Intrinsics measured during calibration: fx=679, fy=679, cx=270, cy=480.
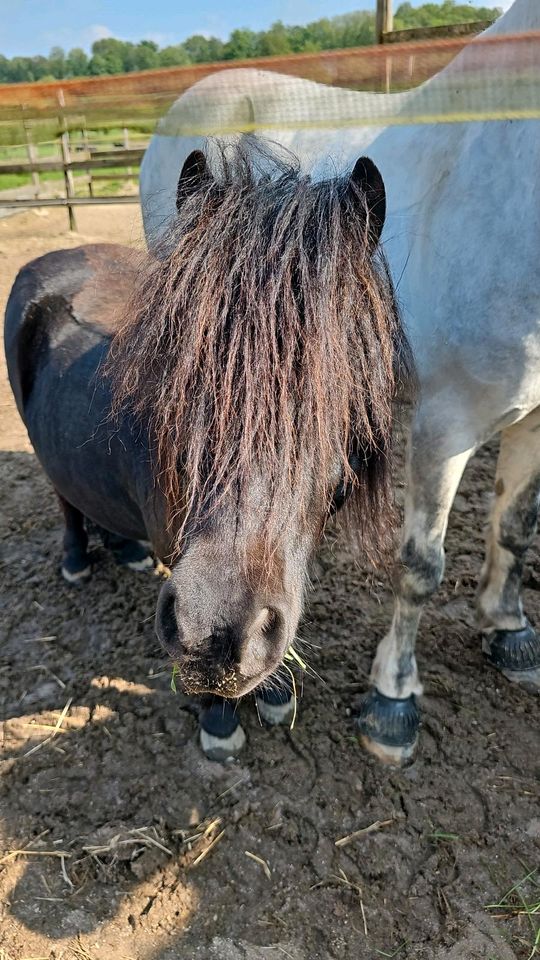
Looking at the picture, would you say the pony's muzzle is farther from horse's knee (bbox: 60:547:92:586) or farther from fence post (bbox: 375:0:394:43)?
fence post (bbox: 375:0:394:43)

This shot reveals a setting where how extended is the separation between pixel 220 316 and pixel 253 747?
1.48 meters

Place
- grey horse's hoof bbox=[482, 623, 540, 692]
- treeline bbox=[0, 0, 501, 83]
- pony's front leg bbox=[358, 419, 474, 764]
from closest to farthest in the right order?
1. treeline bbox=[0, 0, 501, 83]
2. pony's front leg bbox=[358, 419, 474, 764]
3. grey horse's hoof bbox=[482, 623, 540, 692]

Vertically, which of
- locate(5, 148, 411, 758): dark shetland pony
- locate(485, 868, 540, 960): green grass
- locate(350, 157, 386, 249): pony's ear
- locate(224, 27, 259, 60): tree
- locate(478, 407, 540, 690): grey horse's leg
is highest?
locate(224, 27, 259, 60): tree

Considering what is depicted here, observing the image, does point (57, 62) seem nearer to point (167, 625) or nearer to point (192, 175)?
point (192, 175)

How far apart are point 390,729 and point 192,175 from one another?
162cm

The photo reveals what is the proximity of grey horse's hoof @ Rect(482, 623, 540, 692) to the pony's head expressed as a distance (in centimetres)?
130

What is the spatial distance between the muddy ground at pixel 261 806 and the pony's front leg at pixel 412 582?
0.09m

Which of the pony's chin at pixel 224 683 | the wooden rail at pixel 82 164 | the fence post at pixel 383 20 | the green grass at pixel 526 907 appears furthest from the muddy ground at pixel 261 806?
the wooden rail at pixel 82 164

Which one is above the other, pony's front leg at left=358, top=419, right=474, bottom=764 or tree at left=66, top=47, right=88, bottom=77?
tree at left=66, top=47, right=88, bottom=77

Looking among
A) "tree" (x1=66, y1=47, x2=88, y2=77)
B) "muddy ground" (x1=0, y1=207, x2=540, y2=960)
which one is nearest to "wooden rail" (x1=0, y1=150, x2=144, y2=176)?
"tree" (x1=66, y1=47, x2=88, y2=77)

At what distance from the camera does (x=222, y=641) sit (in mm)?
1117

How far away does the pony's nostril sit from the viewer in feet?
3.84

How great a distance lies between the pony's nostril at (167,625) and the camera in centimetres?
117

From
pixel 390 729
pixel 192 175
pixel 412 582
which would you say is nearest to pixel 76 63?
pixel 192 175
